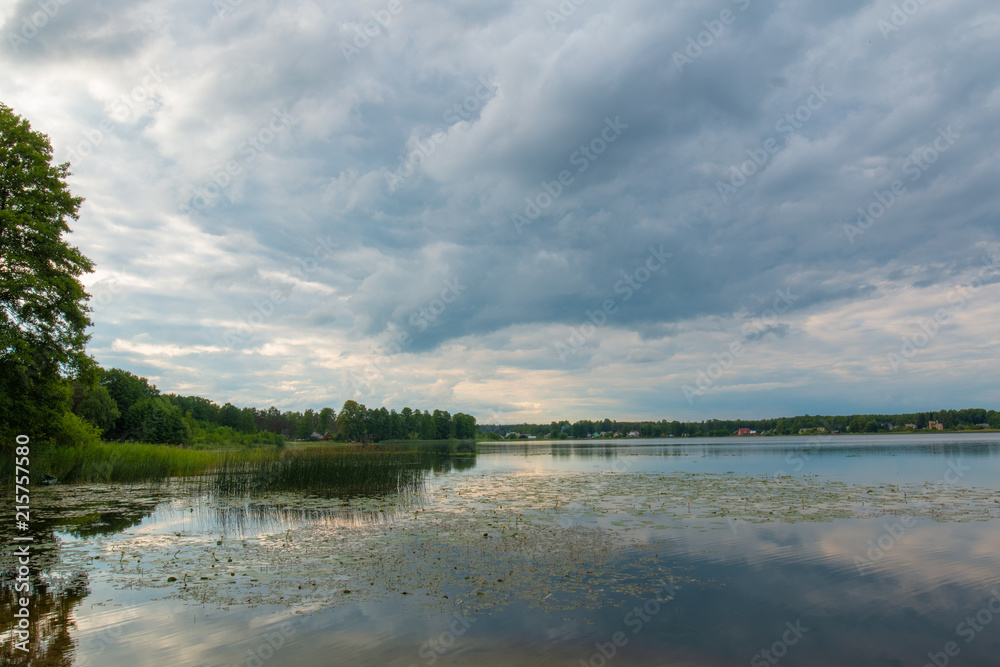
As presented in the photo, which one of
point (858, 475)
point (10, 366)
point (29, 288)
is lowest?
point (858, 475)

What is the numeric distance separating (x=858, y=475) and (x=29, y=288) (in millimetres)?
41458

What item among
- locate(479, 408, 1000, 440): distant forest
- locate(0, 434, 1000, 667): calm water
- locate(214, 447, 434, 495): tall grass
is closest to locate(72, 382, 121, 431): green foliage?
locate(214, 447, 434, 495): tall grass

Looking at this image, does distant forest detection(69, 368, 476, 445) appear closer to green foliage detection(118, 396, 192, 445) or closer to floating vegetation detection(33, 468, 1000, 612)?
green foliage detection(118, 396, 192, 445)

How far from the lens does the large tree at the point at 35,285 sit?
2023 centimetres

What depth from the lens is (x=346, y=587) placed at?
947 centimetres

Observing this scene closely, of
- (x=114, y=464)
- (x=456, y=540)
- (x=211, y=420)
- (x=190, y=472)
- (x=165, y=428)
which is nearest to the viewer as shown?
(x=456, y=540)

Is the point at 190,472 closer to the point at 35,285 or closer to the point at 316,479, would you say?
the point at 316,479

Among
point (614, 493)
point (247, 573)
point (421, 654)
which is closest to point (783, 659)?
point (421, 654)

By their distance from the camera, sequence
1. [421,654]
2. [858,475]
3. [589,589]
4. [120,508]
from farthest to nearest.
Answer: [858,475] → [120,508] → [589,589] → [421,654]

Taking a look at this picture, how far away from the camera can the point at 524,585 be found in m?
9.59

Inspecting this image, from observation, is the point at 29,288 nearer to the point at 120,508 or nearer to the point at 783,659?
the point at 120,508

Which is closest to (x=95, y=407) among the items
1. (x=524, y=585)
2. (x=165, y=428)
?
(x=165, y=428)

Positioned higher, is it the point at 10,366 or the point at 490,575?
the point at 10,366

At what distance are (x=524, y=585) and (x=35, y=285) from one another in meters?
22.3
